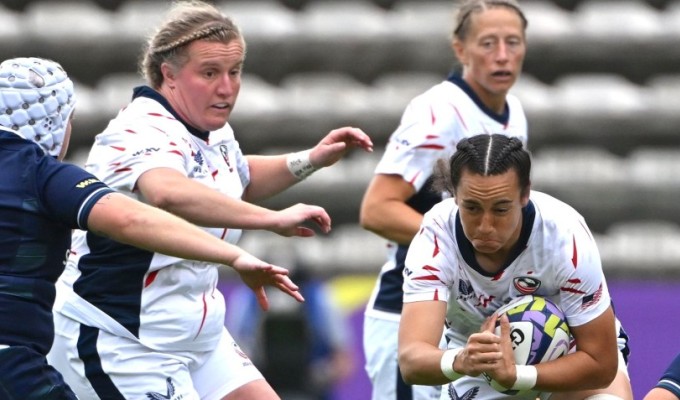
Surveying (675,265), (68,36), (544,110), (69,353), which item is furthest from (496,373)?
(68,36)

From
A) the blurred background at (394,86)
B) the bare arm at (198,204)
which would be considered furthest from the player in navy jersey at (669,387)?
the blurred background at (394,86)

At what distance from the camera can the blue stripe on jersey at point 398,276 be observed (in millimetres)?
5727

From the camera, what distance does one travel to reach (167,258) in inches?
183

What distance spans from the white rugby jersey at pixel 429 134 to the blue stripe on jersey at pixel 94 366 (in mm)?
1533

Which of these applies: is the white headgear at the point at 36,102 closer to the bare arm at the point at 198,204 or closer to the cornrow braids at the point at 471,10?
the bare arm at the point at 198,204

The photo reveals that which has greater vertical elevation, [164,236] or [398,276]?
[164,236]

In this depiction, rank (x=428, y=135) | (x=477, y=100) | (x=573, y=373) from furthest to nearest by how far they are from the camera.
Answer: (x=477, y=100) < (x=428, y=135) < (x=573, y=373)

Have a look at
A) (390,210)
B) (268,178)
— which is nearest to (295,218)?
(268,178)

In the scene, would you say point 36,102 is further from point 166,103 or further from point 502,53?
point 502,53

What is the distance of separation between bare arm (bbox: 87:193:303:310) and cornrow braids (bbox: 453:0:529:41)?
2.38m

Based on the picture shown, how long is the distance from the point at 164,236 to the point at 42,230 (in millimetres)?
395

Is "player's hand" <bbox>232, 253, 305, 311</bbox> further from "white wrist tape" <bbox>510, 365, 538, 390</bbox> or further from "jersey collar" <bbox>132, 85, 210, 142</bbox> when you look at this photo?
"jersey collar" <bbox>132, 85, 210, 142</bbox>

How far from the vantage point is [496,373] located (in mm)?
4203

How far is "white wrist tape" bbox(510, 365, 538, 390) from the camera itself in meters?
4.28
